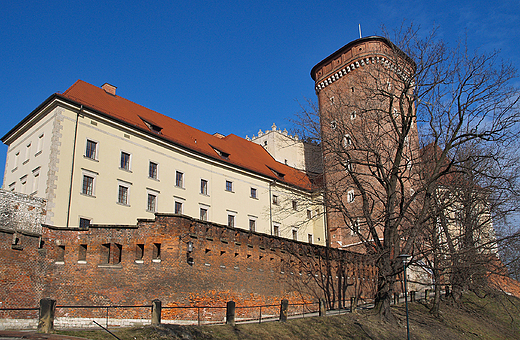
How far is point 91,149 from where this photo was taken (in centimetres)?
2677

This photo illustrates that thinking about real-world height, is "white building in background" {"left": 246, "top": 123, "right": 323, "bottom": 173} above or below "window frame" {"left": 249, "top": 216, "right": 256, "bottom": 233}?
above

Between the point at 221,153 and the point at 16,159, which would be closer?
the point at 16,159

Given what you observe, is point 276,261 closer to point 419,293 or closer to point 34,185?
point 34,185

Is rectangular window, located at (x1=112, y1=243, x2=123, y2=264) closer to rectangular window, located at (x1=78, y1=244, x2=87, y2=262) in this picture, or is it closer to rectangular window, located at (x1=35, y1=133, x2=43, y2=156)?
rectangular window, located at (x1=78, y1=244, x2=87, y2=262)

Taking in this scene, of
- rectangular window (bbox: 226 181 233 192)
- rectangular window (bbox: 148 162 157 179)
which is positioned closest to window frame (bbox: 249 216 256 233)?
rectangular window (bbox: 226 181 233 192)

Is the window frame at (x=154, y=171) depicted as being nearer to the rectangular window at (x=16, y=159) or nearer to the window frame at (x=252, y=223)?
the rectangular window at (x=16, y=159)

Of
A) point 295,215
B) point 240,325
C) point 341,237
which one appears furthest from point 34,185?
point 341,237

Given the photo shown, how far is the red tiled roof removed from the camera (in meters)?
28.9

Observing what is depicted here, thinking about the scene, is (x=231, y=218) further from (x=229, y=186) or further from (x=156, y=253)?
(x=156, y=253)

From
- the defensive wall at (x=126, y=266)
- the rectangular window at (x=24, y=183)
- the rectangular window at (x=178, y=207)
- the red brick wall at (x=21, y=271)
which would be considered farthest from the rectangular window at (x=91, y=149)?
the red brick wall at (x=21, y=271)

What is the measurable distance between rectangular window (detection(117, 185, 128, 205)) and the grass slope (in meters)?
13.3

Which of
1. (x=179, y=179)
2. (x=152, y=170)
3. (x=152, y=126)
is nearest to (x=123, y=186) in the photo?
(x=152, y=170)

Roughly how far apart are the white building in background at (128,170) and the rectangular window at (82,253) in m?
5.17

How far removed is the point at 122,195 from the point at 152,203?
220 cm
